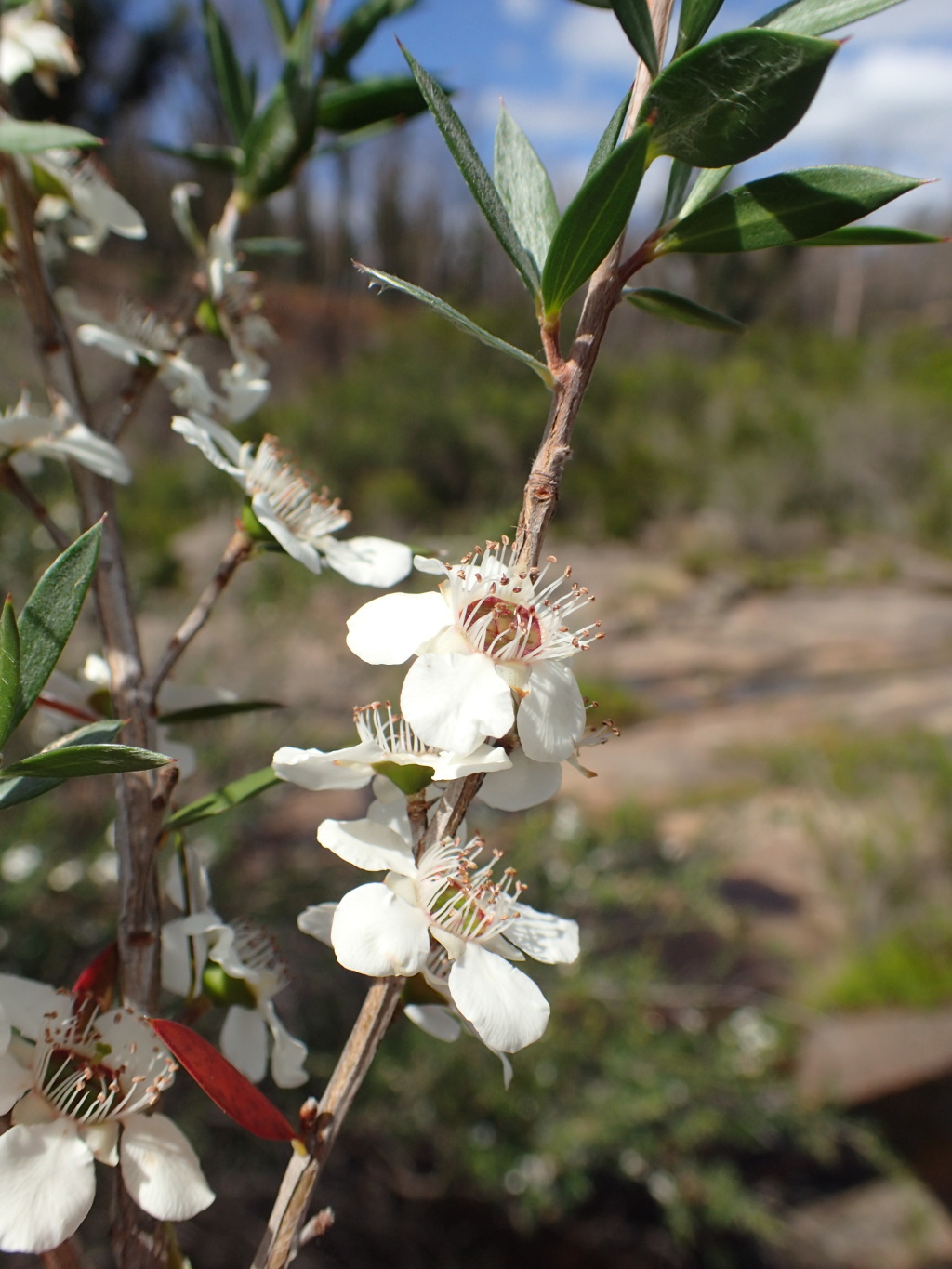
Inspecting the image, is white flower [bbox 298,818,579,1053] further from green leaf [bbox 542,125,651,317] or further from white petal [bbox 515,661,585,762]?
green leaf [bbox 542,125,651,317]

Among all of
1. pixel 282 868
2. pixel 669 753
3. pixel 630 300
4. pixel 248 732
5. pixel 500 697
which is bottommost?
pixel 669 753

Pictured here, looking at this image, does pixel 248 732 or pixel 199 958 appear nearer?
pixel 199 958

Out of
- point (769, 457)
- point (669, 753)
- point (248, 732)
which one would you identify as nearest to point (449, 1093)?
point (248, 732)

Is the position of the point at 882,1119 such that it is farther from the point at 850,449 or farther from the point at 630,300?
the point at 850,449

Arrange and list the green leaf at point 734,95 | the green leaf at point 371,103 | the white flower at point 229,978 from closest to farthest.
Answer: the green leaf at point 734,95 < the white flower at point 229,978 < the green leaf at point 371,103

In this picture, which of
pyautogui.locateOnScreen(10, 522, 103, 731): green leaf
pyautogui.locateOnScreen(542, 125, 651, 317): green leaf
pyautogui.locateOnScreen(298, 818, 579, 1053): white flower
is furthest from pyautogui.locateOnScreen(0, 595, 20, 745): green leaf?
pyautogui.locateOnScreen(542, 125, 651, 317): green leaf

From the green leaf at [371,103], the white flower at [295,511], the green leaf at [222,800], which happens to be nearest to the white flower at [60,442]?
the white flower at [295,511]

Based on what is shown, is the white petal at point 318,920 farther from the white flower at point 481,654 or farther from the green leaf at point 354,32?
the green leaf at point 354,32

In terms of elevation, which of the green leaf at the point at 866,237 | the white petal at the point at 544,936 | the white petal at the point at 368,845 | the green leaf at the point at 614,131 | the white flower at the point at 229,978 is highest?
the green leaf at the point at 614,131
